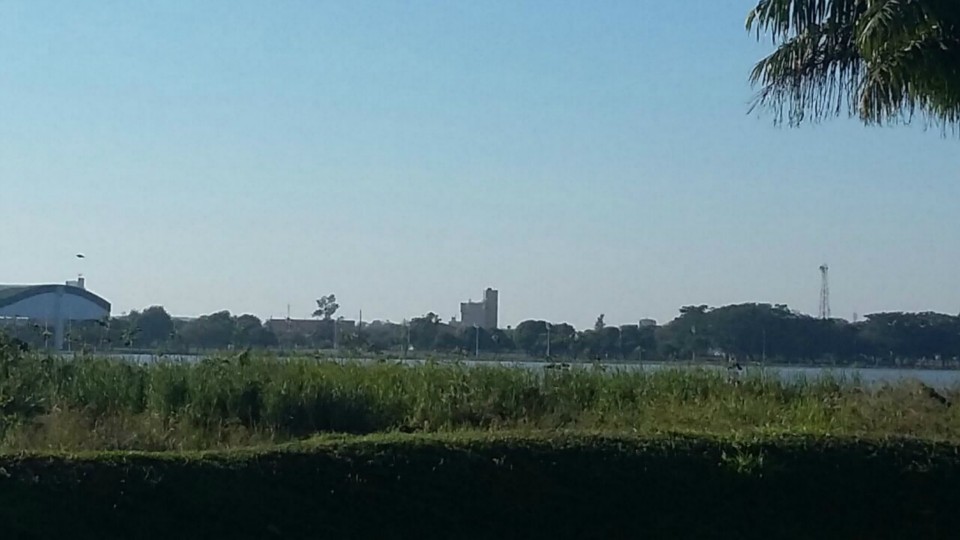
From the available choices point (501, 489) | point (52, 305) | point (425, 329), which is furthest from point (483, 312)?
point (501, 489)

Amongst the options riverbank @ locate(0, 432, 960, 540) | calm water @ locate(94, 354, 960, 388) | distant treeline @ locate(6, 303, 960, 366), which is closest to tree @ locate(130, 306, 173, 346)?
distant treeline @ locate(6, 303, 960, 366)

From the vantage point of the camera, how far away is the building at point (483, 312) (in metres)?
28.6

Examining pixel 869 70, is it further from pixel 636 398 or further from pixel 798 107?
pixel 636 398

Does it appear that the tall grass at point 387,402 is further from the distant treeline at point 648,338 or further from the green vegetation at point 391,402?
the distant treeline at point 648,338

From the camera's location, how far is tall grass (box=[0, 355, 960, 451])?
1374cm

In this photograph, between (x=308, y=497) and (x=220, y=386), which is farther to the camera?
(x=220, y=386)

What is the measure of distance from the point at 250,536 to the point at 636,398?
858cm

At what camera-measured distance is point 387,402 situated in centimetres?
1634

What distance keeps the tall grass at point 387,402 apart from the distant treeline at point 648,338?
12.3 ft

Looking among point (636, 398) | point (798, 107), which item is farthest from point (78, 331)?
point (798, 107)

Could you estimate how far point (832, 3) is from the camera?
16484 mm

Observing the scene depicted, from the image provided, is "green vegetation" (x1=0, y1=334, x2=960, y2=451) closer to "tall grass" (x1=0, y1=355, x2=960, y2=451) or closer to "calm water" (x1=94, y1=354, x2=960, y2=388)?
"tall grass" (x1=0, y1=355, x2=960, y2=451)

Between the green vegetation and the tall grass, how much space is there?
0.08 ft

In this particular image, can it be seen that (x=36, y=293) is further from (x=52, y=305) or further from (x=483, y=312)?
(x=483, y=312)
